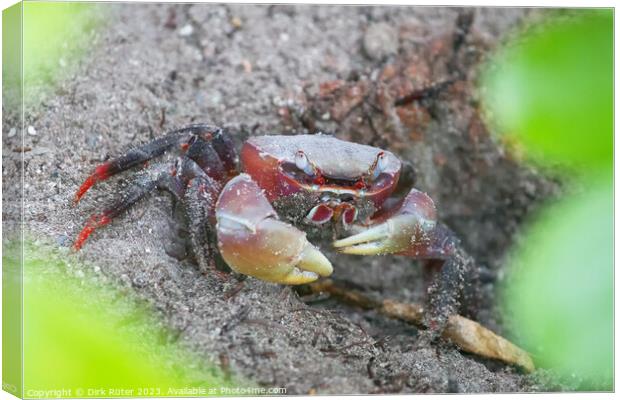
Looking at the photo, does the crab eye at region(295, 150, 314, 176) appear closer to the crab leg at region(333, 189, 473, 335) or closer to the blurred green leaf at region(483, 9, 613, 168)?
the crab leg at region(333, 189, 473, 335)

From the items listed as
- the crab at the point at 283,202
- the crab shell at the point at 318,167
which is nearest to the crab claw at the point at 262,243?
the crab at the point at 283,202

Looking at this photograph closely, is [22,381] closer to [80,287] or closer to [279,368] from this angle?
[80,287]

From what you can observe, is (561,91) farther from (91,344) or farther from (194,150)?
(91,344)

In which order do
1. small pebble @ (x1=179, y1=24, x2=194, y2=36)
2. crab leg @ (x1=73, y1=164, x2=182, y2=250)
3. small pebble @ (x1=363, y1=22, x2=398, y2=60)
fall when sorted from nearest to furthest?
crab leg @ (x1=73, y1=164, x2=182, y2=250)
small pebble @ (x1=179, y1=24, x2=194, y2=36)
small pebble @ (x1=363, y1=22, x2=398, y2=60)

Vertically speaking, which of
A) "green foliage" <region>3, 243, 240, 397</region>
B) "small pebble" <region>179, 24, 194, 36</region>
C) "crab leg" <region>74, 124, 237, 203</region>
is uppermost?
"small pebble" <region>179, 24, 194, 36</region>

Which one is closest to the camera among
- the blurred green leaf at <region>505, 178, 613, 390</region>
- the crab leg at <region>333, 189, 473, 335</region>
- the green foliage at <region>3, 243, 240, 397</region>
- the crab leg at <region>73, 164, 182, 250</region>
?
the green foliage at <region>3, 243, 240, 397</region>

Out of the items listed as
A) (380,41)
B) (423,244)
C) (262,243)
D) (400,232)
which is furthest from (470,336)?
(380,41)

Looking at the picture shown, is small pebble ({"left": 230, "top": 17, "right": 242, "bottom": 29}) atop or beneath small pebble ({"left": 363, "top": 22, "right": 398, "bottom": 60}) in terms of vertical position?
atop

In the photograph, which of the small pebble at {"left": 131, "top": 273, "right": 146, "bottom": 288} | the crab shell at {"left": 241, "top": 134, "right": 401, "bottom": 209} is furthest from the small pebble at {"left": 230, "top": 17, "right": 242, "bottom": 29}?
the small pebble at {"left": 131, "top": 273, "right": 146, "bottom": 288}
